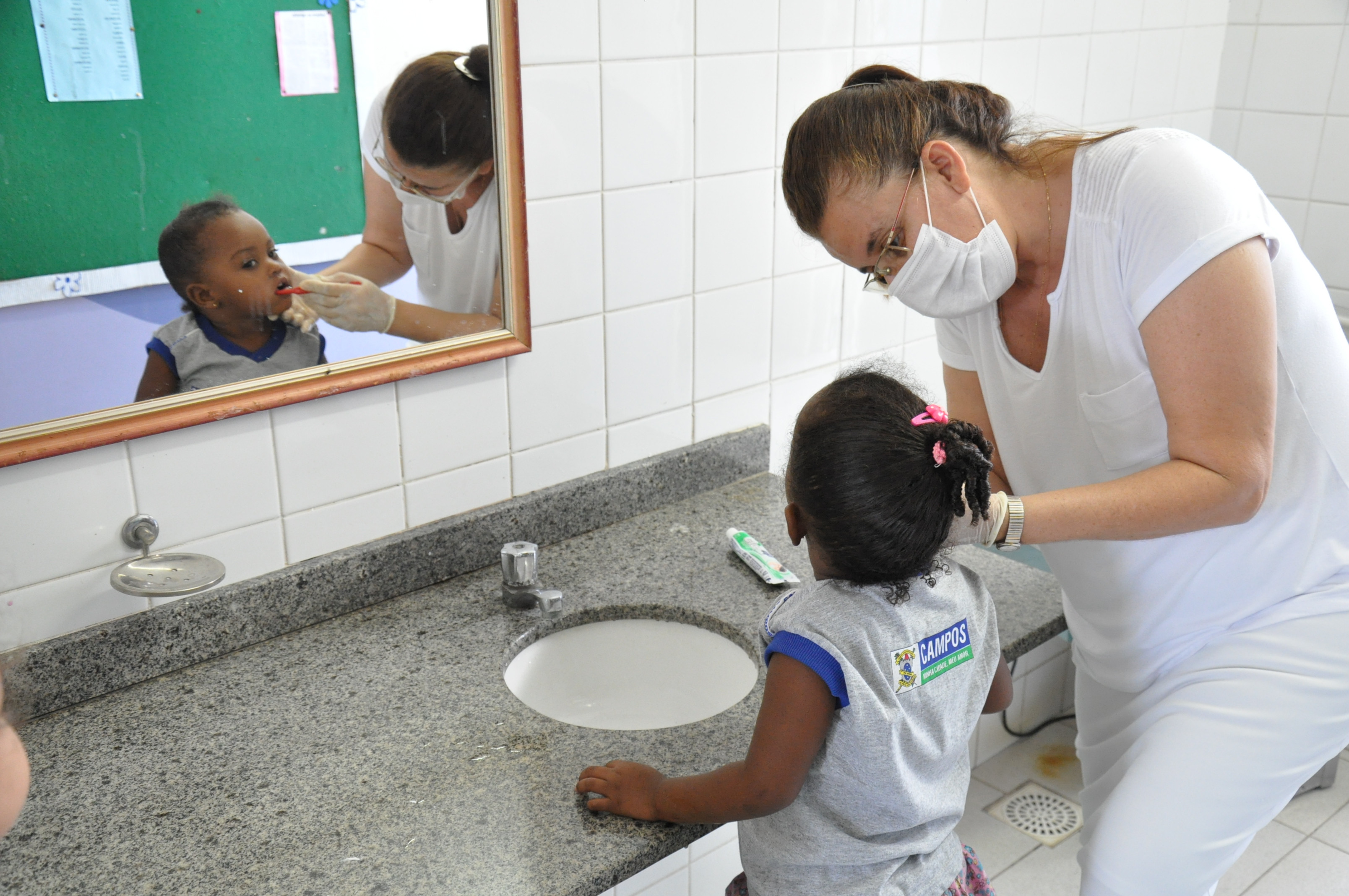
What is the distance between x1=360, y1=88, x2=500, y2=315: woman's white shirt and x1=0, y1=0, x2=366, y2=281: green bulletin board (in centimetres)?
11

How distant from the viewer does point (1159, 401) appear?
3.77ft

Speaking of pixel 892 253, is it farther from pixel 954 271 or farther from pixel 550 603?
pixel 550 603

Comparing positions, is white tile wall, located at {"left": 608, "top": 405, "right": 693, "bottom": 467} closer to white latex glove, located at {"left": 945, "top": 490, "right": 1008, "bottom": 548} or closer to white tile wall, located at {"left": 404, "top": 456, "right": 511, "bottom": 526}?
white tile wall, located at {"left": 404, "top": 456, "right": 511, "bottom": 526}

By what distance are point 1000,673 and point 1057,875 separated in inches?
47.6

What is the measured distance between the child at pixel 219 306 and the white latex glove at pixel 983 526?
79 cm

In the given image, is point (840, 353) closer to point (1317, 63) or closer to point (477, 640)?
point (477, 640)

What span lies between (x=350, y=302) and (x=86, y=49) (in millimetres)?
384

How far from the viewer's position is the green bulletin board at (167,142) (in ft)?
3.52

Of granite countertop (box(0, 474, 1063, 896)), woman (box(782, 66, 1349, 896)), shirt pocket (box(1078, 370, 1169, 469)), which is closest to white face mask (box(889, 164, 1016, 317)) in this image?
woman (box(782, 66, 1349, 896))

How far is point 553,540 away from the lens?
1.63 meters

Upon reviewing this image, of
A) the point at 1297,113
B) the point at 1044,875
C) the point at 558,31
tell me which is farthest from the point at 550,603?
the point at 1297,113

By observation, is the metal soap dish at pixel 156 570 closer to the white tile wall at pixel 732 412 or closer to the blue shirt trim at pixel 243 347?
the blue shirt trim at pixel 243 347

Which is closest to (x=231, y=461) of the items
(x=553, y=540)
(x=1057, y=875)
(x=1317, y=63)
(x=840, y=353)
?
(x=553, y=540)

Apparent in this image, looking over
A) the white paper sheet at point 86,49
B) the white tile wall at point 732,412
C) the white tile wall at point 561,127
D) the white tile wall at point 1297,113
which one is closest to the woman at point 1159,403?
the white tile wall at point 561,127
